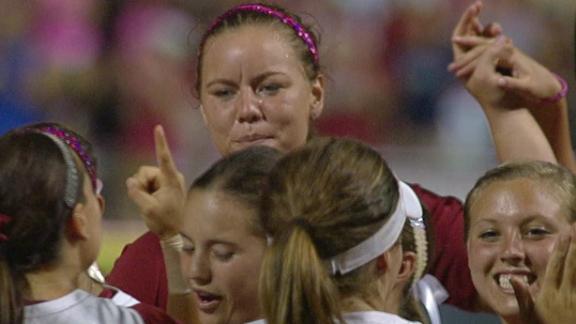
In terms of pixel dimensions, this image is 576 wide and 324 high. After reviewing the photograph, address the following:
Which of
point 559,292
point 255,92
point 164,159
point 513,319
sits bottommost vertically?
point 513,319

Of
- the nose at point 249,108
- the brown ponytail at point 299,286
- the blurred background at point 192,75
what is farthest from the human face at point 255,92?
the blurred background at point 192,75

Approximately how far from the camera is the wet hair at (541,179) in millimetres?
2346

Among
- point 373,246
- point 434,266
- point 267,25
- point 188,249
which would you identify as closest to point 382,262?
point 373,246

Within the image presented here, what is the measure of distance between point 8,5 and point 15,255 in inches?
141

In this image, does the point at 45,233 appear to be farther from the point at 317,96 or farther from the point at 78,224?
the point at 317,96

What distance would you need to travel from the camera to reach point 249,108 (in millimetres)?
2605

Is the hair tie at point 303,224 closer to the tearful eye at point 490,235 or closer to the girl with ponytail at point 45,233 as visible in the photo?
the girl with ponytail at point 45,233

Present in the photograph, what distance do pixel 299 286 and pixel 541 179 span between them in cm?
66

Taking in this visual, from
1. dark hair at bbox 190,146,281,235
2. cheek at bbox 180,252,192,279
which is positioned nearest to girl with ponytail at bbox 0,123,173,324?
cheek at bbox 180,252,192,279

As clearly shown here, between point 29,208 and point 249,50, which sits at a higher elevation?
point 249,50

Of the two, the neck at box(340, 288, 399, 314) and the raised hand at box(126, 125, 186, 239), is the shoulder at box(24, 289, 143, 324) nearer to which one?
the raised hand at box(126, 125, 186, 239)

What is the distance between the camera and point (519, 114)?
273 cm

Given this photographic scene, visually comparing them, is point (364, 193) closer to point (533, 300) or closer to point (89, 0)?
point (533, 300)

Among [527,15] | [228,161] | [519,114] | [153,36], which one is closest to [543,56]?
[527,15]
